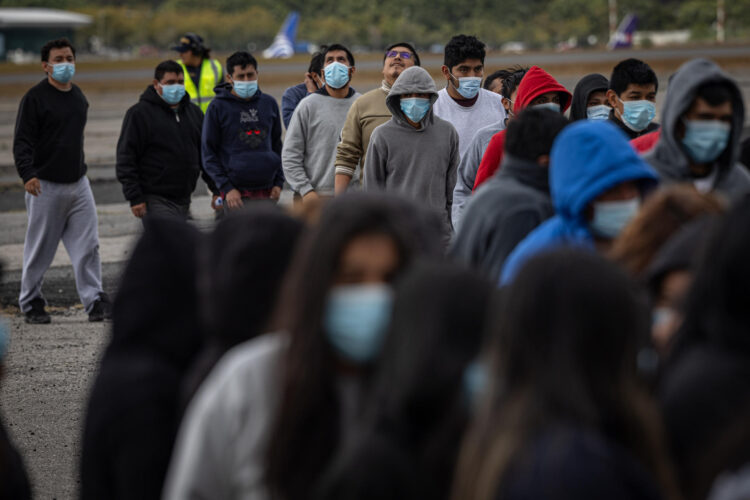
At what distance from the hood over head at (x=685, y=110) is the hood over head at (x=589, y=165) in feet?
2.49

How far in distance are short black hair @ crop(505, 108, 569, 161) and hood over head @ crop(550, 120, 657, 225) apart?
62 cm

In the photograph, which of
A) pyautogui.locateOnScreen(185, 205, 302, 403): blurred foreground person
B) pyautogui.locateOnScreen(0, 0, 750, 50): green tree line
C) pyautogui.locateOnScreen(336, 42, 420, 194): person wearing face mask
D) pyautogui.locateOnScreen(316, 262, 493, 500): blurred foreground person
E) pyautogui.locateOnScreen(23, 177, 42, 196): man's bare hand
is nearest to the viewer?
pyautogui.locateOnScreen(316, 262, 493, 500): blurred foreground person

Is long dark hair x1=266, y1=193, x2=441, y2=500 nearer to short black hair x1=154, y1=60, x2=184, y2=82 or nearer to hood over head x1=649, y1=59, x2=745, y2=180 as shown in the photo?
hood over head x1=649, y1=59, x2=745, y2=180

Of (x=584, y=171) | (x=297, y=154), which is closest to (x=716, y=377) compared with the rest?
(x=584, y=171)

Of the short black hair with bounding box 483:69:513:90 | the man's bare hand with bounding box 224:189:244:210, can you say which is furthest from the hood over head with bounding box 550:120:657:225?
the man's bare hand with bounding box 224:189:244:210

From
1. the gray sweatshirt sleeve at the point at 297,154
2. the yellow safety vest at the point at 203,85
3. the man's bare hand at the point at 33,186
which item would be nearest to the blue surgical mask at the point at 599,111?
the gray sweatshirt sleeve at the point at 297,154

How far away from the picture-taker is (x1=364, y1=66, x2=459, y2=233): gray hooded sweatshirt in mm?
6629

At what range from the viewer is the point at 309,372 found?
2.10 meters

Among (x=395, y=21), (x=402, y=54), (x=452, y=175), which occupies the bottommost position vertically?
(x=452, y=175)

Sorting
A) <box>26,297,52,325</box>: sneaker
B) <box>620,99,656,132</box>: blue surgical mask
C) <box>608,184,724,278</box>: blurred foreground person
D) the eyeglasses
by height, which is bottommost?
<box>26,297,52,325</box>: sneaker

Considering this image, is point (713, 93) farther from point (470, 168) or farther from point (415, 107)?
point (415, 107)

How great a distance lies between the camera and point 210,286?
232 centimetres

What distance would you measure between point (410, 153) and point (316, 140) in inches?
53.6

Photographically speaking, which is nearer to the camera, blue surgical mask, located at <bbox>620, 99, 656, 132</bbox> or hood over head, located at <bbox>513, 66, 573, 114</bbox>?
blue surgical mask, located at <bbox>620, 99, 656, 132</bbox>
